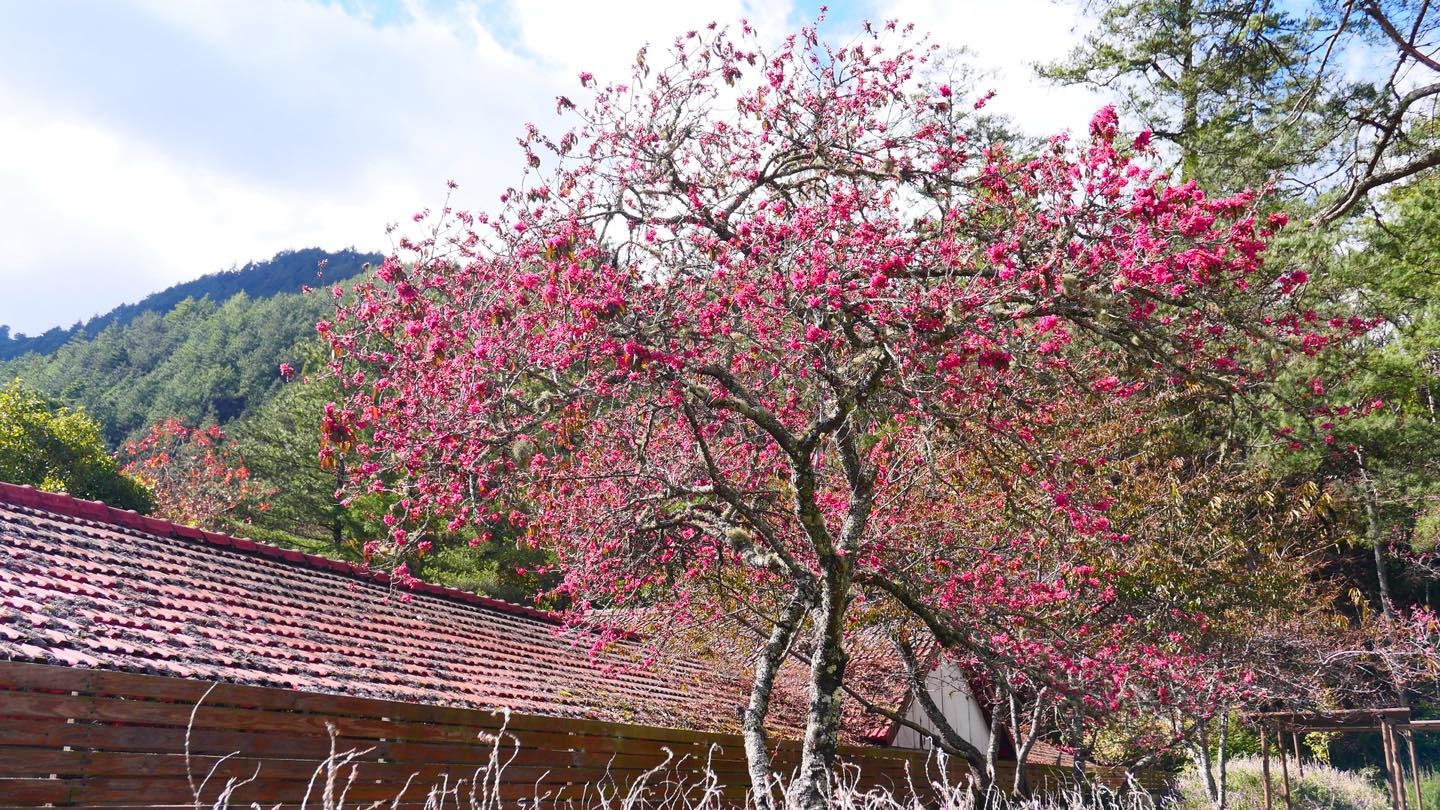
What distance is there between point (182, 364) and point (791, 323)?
51.8 meters

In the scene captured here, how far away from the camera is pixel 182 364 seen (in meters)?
49.9

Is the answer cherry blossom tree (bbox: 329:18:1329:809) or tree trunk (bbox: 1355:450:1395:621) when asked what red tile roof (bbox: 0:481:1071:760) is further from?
tree trunk (bbox: 1355:450:1395:621)

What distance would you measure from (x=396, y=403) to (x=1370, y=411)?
55.6 feet

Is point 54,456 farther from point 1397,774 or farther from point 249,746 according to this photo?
point 1397,774

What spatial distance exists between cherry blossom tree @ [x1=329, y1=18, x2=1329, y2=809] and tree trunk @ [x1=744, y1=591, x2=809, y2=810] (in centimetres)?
2

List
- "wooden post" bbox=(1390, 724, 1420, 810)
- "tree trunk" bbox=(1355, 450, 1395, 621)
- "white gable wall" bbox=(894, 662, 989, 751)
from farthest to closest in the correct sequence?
"tree trunk" bbox=(1355, 450, 1395, 621) < "white gable wall" bbox=(894, 662, 989, 751) < "wooden post" bbox=(1390, 724, 1420, 810)

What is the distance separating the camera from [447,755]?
266 inches

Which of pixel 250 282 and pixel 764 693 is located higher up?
pixel 250 282

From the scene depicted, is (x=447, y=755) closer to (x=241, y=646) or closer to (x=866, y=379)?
(x=241, y=646)

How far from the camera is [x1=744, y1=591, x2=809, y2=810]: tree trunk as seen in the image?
6134mm

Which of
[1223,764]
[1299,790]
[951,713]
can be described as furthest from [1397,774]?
[1299,790]

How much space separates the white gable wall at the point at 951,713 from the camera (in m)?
13.9

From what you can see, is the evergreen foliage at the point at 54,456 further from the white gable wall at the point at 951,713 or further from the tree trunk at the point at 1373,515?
the tree trunk at the point at 1373,515

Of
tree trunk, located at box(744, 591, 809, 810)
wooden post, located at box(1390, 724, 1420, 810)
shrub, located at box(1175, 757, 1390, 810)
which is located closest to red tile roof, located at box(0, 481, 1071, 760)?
tree trunk, located at box(744, 591, 809, 810)
